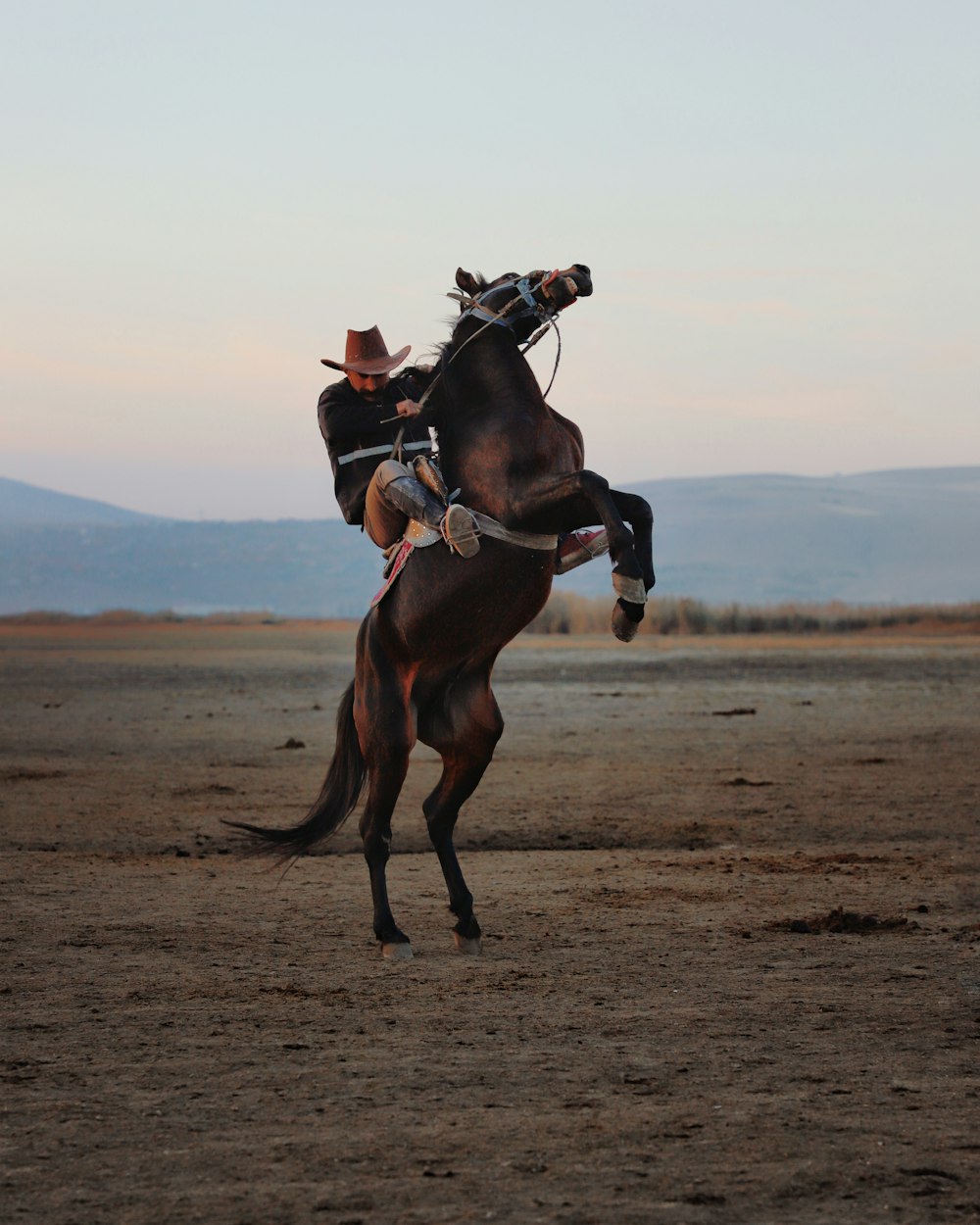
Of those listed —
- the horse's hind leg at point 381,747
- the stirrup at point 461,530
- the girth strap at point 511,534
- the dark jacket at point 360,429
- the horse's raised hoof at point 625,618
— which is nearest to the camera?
the horse's raised hoof at point 625,618

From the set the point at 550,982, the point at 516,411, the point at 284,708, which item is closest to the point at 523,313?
the point at 516,411

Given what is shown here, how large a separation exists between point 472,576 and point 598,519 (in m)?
0.62

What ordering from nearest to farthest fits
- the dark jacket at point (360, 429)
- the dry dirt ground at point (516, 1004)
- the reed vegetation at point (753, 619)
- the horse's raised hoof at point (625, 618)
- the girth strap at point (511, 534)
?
the dry dirt ground at point (516, 1004)
the horse's raised hoof at point (625, 618)
the girth strap at point (511, 534)
the dark jacket at point (360, 429)
the reed vegetation at point (753, 619)

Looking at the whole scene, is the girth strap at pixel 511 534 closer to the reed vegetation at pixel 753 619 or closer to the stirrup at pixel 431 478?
the stirrup at pixel 431 478

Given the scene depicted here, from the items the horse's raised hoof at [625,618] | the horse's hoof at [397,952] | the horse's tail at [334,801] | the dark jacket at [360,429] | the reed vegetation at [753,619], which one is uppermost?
the dark jacket at [360,429]

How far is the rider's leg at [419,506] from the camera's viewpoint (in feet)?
22.6

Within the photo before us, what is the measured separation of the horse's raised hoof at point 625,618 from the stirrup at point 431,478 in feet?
Answer: 3.01

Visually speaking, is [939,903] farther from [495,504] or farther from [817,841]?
[495,504]

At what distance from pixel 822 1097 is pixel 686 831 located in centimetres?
673

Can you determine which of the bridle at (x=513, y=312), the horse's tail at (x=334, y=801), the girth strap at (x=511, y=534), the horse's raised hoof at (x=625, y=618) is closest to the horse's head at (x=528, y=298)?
the bridle at (x=513, y=312)

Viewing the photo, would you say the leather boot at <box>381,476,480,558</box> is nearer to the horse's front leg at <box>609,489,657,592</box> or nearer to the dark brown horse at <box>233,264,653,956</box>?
the dark brown horse at <box>233,264,653,956</box>

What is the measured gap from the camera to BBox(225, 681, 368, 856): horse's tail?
319 inches

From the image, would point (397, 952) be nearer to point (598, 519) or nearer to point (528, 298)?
point (598, 519)

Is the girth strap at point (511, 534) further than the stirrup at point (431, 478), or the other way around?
the stirrup at point (431, 478)
